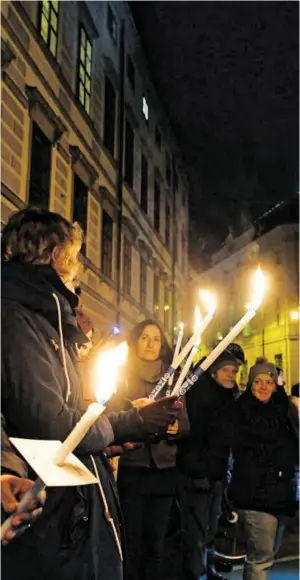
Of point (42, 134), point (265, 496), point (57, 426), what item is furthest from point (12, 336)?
point (42, 134)

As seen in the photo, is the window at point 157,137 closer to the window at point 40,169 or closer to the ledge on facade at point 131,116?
the ledge on facade at point 131,116

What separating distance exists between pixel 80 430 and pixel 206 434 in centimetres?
330

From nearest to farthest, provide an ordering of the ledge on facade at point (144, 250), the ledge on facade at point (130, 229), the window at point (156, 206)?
the ledge on facade at point (130, 229) → the ledge on facade at point (144, 250) → the window at point (156, 206)

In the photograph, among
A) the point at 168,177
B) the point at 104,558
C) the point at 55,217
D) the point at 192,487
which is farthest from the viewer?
the point at 168,177

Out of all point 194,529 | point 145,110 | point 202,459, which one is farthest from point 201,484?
point 145,110

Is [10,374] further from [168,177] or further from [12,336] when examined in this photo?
[168,177]

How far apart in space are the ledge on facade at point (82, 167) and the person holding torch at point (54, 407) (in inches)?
382

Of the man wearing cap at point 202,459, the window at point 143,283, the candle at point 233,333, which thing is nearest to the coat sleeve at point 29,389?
the candle at point 233,333

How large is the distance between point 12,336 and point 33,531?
0.53m

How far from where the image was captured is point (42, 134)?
383 inches

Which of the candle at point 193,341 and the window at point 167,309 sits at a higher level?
the window at point 167,309

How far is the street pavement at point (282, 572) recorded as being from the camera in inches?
178

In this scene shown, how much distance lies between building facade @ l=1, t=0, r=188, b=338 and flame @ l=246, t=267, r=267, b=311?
6166 mm

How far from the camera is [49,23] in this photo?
10.1 metres
